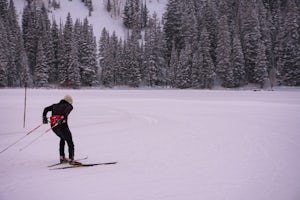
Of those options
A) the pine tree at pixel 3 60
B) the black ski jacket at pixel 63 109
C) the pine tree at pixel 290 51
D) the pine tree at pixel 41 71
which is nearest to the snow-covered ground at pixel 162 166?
the black ski jacket at pixel 63 109

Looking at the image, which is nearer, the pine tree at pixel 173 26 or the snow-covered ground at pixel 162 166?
the snow-covered ground at pixel 162 166

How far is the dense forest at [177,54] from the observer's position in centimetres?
5150

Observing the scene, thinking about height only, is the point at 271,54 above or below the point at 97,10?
below

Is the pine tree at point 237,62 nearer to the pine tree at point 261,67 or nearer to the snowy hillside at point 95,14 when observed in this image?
the pine tree at point 261,67

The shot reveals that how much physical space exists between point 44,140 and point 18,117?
7087 mm

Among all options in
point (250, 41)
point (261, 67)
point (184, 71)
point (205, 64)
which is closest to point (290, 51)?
point (261, 67)

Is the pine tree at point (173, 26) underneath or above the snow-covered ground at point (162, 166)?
above

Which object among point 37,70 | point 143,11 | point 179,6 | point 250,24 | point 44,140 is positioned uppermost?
point 143,11

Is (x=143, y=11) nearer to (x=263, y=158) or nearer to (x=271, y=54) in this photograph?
(x=271, y=54)

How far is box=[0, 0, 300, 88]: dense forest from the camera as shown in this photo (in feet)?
169

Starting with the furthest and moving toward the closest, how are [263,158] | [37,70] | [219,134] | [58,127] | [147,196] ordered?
[37,70]
[219,134]
[263,158]
[58,127]
[147,196]

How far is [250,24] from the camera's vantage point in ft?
186

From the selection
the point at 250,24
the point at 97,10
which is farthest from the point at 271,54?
the point at 97,10

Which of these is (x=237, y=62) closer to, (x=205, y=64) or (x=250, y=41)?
(x=205, y=64)
